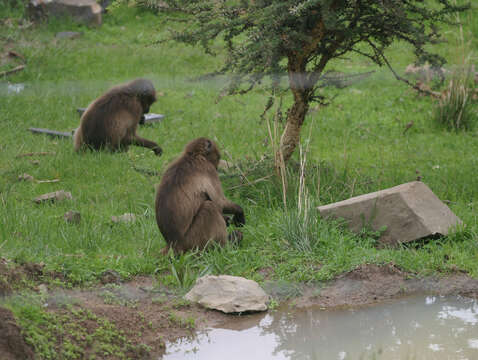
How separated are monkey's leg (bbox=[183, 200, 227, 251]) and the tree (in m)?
1.74

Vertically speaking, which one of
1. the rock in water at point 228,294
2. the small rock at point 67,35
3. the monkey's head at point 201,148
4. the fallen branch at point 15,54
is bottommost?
the rock in water at point 228,294

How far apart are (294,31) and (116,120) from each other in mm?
3777

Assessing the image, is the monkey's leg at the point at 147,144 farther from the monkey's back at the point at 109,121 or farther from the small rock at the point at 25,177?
the small rock at the point at 25,177

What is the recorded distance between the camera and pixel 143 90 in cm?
1018

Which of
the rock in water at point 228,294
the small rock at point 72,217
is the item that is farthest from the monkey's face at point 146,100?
the rock in water at point 228,294

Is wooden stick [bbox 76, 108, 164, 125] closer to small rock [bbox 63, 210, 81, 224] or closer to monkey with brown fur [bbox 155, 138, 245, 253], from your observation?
small rock [bbox 63, 210, 81, 224]

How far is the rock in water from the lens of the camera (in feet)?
17.2

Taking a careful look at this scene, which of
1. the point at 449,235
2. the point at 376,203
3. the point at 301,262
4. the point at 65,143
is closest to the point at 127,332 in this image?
the point at 301,262

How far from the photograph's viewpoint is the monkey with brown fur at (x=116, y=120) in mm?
9797

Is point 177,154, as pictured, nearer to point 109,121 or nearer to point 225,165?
point 109,121

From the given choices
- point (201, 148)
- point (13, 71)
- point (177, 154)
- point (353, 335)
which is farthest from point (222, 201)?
point (13, 71)

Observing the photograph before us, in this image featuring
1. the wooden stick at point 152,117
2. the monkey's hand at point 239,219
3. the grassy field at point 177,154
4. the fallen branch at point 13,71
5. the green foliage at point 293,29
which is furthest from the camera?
the fallen branch at point 13,71

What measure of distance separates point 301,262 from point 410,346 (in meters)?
1.49

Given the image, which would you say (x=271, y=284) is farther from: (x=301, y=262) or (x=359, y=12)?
(x=359, y=12)
